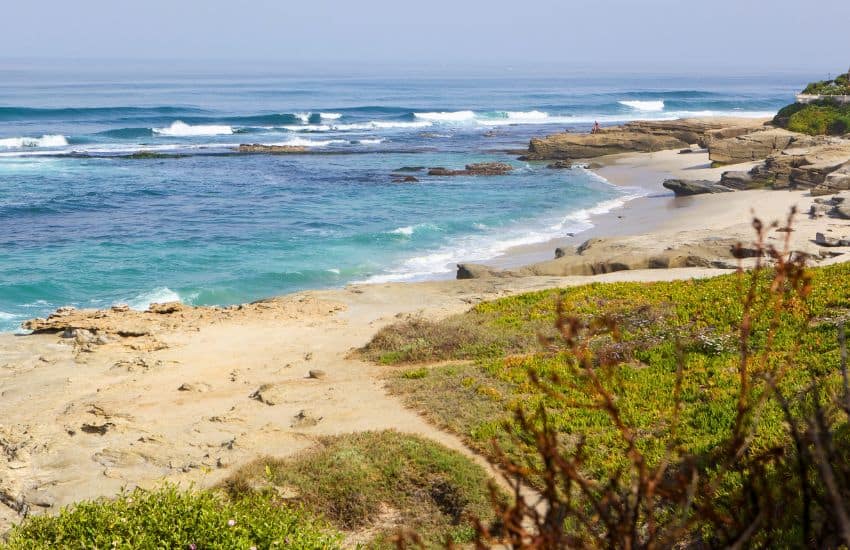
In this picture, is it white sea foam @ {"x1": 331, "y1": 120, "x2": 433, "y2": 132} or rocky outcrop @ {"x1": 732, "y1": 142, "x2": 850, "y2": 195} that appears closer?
rocky outcrop @ {"x1": 732, "y1": 142, "x2": 850, "y2": 195}

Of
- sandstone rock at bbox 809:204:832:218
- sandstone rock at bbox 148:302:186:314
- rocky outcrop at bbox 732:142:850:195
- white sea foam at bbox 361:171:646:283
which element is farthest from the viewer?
rocky outcrop at bbox 732:142:850:195

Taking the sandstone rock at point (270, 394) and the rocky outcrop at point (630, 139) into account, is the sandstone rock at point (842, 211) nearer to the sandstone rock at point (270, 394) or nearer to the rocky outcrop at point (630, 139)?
the sandstone rock at point (270, 394)

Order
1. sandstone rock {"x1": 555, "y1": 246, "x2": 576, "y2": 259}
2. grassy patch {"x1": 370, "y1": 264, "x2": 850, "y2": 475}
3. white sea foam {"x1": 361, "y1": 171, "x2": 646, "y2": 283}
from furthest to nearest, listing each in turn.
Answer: white sea foam {"x1": 361, "y1": 171, "x2": 646, "y2": 283}
sandstone rock {"x1": 555, "y1": 246, "x2": 576, "y2": 259}
grassy patch {"x1": 370, "y1": 264, "x2": 850, "y2": 475}

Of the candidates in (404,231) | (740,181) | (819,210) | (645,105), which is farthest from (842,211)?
(645,105)

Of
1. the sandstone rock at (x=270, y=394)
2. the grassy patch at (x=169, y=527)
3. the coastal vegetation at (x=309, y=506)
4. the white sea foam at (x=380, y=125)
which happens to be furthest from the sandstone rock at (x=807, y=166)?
the white sea foam at (x=380, y=125)

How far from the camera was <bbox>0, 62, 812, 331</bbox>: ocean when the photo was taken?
27875 mm

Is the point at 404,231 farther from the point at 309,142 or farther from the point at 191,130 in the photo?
the point at 191,130

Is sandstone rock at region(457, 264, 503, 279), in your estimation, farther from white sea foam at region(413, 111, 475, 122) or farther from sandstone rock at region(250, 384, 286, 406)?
white sea foam at region(413, 111, 475, 122)

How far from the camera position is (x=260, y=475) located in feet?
35.0

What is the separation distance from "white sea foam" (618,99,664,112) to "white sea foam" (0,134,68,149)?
2744 inches

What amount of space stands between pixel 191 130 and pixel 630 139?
40813mm

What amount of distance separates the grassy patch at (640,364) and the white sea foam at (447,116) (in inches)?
2919

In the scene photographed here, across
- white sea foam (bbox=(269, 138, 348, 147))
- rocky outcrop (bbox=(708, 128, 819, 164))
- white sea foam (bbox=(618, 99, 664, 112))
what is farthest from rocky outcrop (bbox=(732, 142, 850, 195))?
white sea foam (bbox=(618, 99, 664, 112))

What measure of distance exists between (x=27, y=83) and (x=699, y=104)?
106889 millimetres
